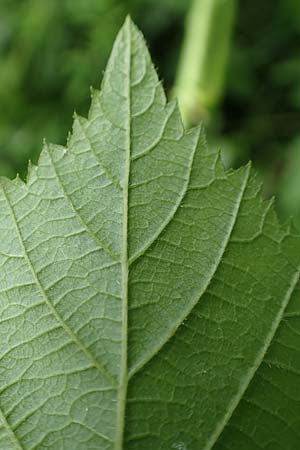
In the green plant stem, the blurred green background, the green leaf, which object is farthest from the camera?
the blurred green background

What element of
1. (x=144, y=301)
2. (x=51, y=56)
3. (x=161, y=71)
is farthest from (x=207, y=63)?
(x=144, y=301)

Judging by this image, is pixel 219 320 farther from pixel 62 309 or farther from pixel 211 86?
pixel 211 86

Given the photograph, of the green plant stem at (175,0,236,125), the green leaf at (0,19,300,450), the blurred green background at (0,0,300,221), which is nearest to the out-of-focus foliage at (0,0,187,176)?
the blurred green background at (0,0,300,221)

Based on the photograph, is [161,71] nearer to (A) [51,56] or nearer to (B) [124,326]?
(A) [51,56]

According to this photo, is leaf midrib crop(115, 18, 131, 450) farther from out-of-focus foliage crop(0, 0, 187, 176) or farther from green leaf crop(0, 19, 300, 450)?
out-of-focus foliage crop(0, 0, 187, 176)

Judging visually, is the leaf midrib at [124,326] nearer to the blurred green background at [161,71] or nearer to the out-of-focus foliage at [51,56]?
the blurred green background at [161,71]

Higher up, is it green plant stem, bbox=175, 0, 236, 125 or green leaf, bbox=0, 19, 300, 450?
green plant stem, bbox=175, 0, 236, 125

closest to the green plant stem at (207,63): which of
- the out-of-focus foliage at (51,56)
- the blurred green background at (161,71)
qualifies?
the blurred green background at (161,71)
